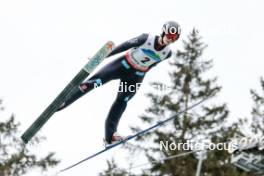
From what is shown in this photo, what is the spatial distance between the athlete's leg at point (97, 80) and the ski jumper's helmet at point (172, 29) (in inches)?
37.2

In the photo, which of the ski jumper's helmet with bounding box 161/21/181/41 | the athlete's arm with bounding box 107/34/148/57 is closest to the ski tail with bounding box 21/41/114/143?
the athlete's arm with bounding box 107/34/148/57

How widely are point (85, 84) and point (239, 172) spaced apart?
15.9m

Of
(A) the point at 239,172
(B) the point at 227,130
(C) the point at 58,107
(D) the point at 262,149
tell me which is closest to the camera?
(C) the point at 58,107

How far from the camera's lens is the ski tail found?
25.9 feet

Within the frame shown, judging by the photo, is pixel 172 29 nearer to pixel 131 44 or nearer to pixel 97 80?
pixel 131 44

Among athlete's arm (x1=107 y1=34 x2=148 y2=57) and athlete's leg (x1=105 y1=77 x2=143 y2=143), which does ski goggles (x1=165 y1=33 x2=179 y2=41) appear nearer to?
athlete's arm (x1=107 y1=34 x2=148 y2=57)

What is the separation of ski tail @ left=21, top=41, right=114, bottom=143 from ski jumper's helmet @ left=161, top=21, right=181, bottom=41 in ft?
2.34

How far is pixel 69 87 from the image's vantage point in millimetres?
8062

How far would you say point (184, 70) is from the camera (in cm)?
2400

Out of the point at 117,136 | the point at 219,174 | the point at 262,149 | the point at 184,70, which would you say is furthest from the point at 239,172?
the point at 117,136

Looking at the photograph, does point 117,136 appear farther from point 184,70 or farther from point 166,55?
point 184,70

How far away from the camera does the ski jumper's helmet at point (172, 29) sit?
7.82 m

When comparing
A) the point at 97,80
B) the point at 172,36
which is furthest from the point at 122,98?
the point at 172,36

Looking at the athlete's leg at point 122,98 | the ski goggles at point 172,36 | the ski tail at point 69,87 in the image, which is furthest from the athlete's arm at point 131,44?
the athlete's leg at point 122,98
